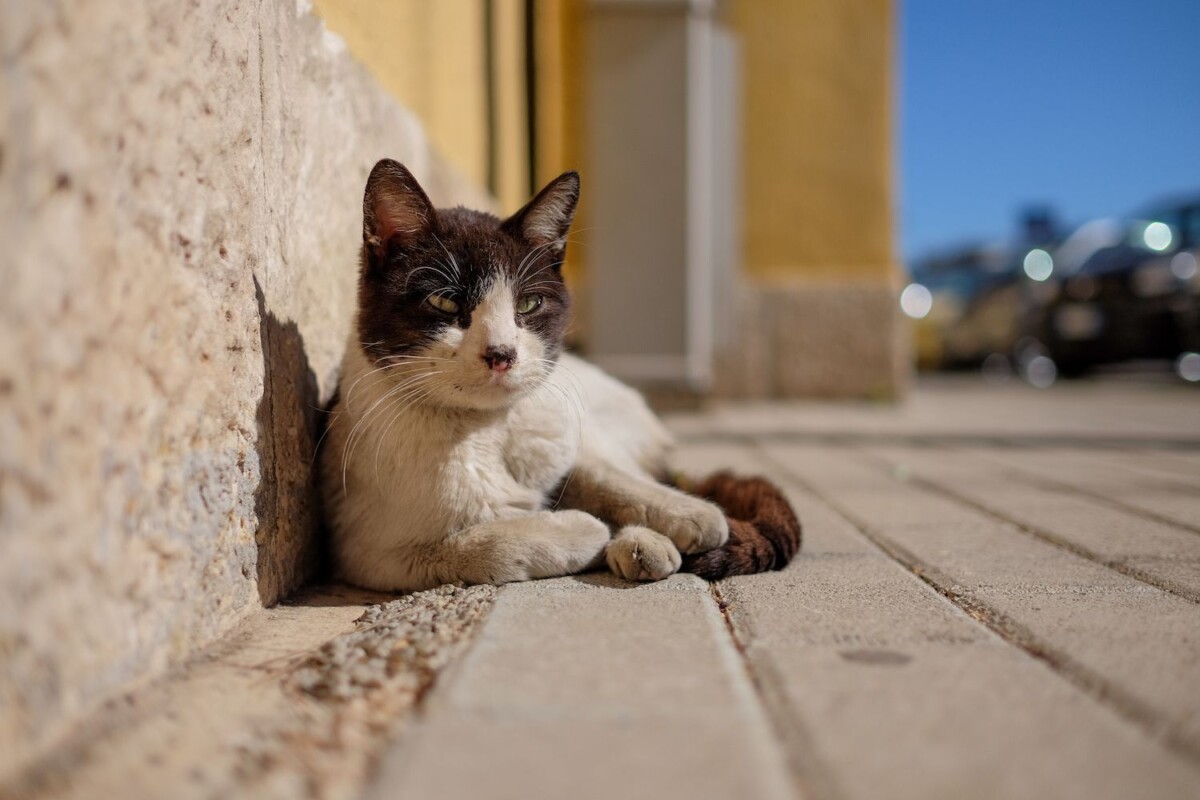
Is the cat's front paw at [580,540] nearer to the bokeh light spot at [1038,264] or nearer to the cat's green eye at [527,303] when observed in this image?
the cat's green eye at [527,303]

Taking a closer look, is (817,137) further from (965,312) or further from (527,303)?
(965,312)

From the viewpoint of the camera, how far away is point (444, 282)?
192cm

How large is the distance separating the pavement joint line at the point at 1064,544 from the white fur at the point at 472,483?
90 centimetres

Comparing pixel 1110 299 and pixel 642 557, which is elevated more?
pixel 1110 299

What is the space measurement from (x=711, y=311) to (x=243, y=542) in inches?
199

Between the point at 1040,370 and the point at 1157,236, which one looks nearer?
the point at 1157,236

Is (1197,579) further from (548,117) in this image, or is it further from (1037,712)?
(548,117)

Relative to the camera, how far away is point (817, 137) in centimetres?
680

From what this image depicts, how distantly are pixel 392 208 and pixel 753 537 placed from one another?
1085mm

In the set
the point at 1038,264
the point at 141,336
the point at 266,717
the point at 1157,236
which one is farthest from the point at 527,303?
the point at 1038,264

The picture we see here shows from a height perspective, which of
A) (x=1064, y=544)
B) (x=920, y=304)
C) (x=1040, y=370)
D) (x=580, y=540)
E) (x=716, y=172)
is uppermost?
(x=716, y=172)

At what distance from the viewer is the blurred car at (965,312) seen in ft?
37.4

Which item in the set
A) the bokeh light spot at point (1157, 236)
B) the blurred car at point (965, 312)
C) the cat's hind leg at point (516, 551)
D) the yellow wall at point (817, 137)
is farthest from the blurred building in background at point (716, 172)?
the blurred car at point (965, 312)

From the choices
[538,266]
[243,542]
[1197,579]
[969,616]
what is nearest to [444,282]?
[538,266]
